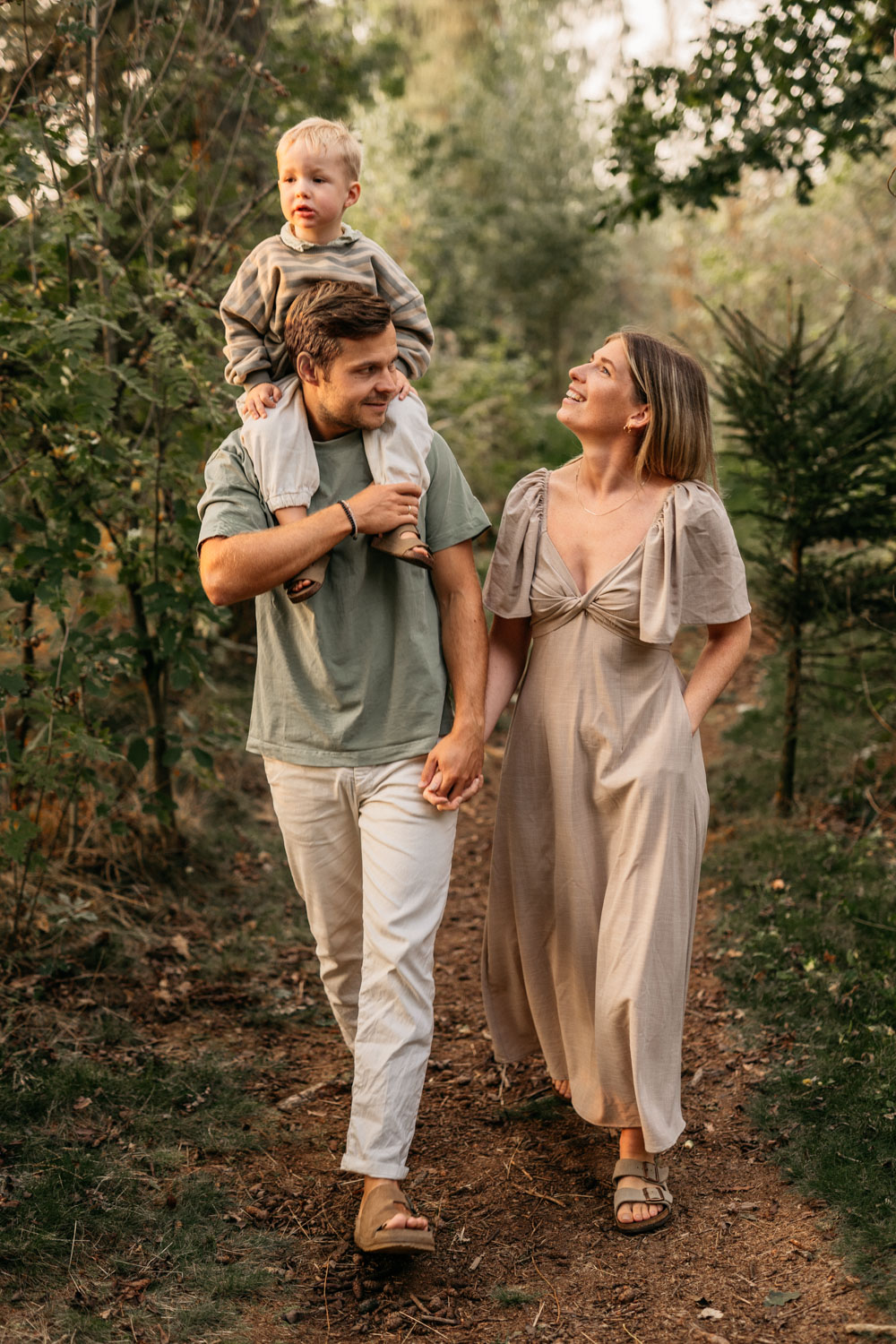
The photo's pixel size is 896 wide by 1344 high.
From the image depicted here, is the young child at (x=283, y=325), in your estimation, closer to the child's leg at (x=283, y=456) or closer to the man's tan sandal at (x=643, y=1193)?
the child's leg at (x=283, y=456)

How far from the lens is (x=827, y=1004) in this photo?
13.7 feet

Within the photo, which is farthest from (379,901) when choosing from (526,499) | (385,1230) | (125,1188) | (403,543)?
(526,499)

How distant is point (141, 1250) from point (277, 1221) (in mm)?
Result: 376

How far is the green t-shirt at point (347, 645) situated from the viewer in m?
2.90

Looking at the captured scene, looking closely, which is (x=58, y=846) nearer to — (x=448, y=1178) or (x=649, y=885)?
(x=448, y=1178)

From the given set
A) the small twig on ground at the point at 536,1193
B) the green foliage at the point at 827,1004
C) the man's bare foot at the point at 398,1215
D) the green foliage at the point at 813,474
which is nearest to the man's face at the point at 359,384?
the man's bare foot at the point at 398,1215

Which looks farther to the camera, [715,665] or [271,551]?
[715,665]

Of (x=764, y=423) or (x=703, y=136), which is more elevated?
(x=703, y=136)

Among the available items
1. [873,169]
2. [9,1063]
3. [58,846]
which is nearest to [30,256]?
[58,846]

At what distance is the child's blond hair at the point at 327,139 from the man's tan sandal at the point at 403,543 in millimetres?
1125

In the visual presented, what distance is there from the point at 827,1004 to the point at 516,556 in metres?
2.12

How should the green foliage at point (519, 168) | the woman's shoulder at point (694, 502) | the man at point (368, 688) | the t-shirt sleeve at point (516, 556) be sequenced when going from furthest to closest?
the green foliage at point (519, 168), the t-shirt sleeve at point (516, 556), the woman's shoulder at point (694, 502), the man at point (368, 688)

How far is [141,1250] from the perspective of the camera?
2.86 m

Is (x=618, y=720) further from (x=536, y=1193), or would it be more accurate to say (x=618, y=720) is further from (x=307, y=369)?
(x=536, y=1193)
